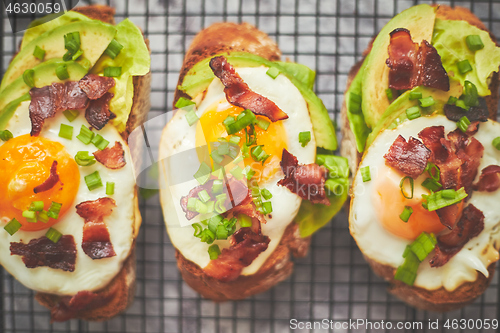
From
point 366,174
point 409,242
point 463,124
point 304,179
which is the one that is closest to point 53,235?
point 304,179

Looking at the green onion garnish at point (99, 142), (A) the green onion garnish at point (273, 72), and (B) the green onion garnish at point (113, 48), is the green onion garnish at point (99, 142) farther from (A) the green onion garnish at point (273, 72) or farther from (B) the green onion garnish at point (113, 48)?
(A) the green onion garnish at point (273, 72)

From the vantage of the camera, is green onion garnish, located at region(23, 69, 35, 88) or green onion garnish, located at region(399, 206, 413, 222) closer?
green onion garnish, located at region(399, 206, 413, 222)

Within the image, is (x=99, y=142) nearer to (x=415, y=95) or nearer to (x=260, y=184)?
(x=260, y=184)

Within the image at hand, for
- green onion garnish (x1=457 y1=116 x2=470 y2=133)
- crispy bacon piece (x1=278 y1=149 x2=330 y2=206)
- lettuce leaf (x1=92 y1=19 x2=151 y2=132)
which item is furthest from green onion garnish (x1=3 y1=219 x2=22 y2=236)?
green onion garnish (x1=457 y1=116 x2=470 y2=133)

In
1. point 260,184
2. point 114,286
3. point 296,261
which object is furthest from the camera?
point 296,261

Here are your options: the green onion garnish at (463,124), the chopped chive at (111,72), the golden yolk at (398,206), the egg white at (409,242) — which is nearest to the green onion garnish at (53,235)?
the chopped chive at (111,72)

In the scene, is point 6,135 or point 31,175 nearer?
point 31,175

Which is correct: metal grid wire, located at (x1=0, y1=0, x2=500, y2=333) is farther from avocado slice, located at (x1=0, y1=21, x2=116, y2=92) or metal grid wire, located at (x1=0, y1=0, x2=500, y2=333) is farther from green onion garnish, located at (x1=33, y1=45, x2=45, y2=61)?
green onion garnish, located at (x1=33, y1=45, x2=45, y2=61)
